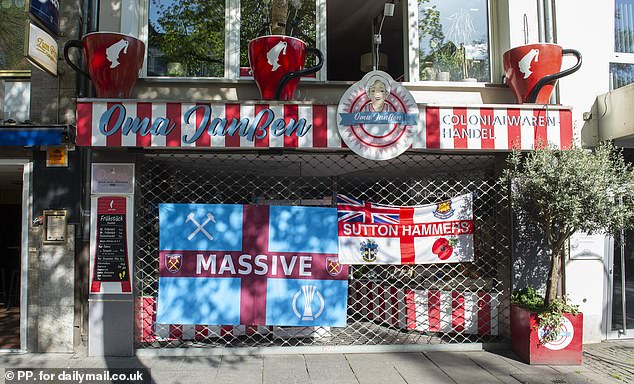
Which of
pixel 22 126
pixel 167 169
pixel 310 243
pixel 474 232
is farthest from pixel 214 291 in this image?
pixel 474 232

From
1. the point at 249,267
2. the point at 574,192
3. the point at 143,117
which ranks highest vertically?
the point at 143,117

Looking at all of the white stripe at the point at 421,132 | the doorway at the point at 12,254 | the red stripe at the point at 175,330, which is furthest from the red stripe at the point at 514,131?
the doorway at the point at 12,254

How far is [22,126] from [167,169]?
6.18ft

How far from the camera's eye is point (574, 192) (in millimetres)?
5473

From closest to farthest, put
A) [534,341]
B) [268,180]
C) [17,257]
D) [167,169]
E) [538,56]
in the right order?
[534,341] → [538,56] → [167,169] → [268,180] → [17,257]

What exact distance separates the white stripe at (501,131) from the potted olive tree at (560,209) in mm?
245

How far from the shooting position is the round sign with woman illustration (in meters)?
6.07

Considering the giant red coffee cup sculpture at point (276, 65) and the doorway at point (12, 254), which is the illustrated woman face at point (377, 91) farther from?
the doorway at point (12, 254)

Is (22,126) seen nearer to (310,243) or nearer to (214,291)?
(214,291)

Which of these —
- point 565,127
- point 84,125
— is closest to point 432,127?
point 565,127

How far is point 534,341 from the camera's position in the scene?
594cm

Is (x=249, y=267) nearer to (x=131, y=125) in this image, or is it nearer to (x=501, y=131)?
(x=131, y=125)

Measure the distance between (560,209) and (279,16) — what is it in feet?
14.1

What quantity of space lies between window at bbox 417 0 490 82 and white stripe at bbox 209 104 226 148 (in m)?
3.06
